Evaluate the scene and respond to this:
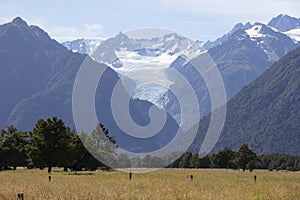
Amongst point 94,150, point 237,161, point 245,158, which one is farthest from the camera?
point 237,161

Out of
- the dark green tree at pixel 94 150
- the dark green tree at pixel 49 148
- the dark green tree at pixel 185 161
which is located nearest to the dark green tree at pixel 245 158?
the dark green tree at pixel 94 150

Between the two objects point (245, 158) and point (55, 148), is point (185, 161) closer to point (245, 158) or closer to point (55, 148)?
point (245, 158)

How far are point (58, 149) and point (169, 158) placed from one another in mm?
94612

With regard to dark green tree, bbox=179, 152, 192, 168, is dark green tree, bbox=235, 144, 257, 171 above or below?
below

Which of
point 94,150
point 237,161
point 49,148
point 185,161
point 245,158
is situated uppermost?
point 185,161

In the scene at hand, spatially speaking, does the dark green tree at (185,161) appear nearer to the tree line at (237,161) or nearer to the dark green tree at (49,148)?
the tree line at (237,161)

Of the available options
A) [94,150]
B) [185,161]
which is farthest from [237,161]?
[185,161]

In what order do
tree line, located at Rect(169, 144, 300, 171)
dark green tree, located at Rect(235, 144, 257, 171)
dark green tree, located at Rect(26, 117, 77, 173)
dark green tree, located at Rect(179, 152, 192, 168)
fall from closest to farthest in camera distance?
dark green tree, located at Rect(26, 117, 77, 173) < dark green tree, located at Rect(235, 144, 257, 171) < tree line, located at Rect(169, 144, 300, 171) < dark green tree, located at Rect(179, 152, 192, 168)

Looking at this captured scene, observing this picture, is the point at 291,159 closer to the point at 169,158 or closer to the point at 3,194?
the point at 169,158

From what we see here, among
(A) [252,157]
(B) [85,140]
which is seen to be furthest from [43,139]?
(A) [252,157]

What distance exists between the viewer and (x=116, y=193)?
2269 cm

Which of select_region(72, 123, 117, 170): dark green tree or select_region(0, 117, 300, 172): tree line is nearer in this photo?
select_region(0, 117, 300, 172): tree line

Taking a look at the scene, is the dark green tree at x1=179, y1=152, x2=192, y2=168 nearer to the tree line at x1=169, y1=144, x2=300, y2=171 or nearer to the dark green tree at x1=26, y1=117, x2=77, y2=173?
the tree line at x1=169, y1=144, x2=300, y2=171

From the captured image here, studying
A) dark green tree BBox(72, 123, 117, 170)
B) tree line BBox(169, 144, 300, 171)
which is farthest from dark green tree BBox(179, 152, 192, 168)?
dark green tree BBox(72, 123, 117, 170)
